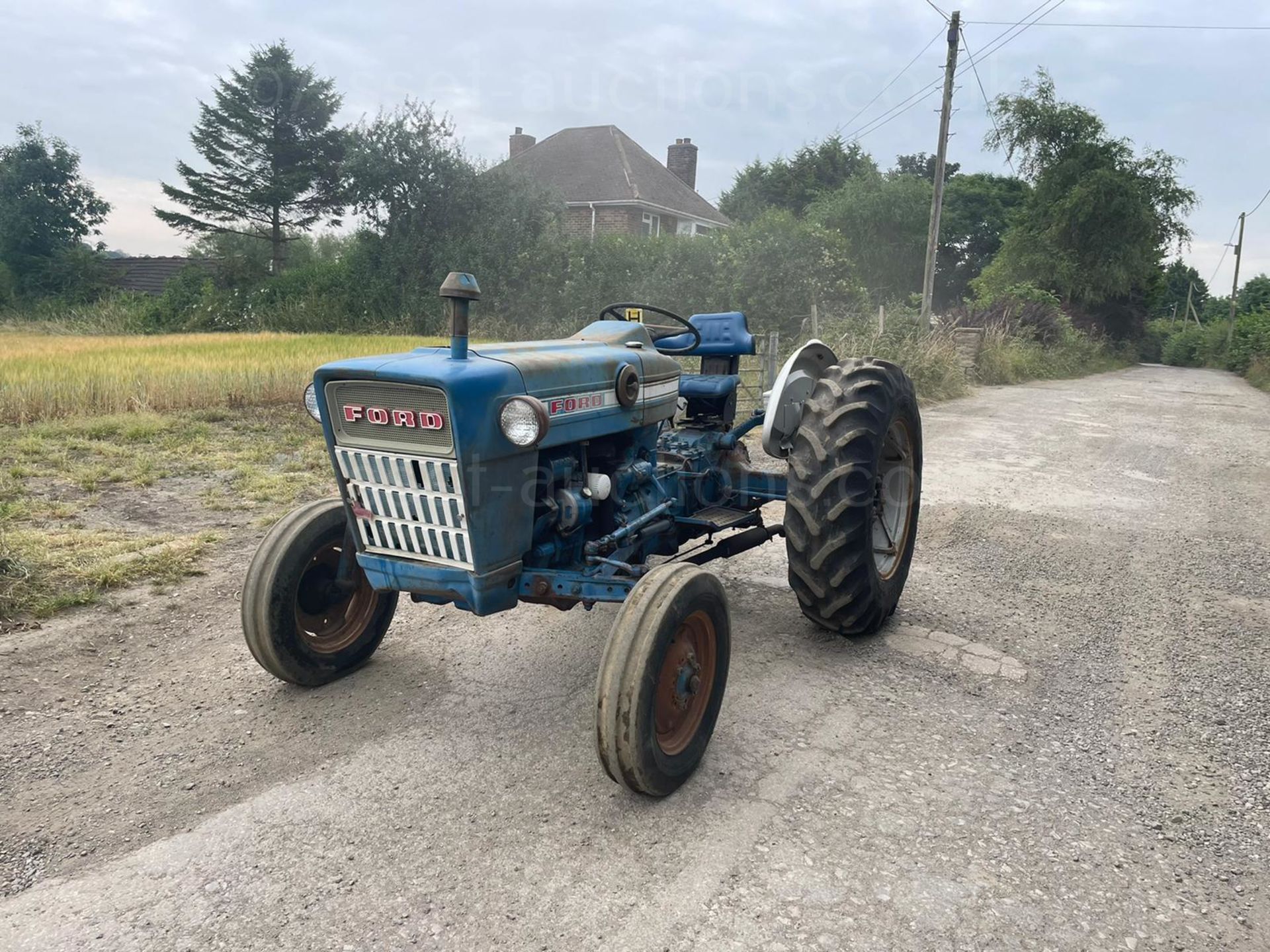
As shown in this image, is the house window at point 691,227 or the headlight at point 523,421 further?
the house window at point 691,227

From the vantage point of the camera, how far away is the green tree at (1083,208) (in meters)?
29.5

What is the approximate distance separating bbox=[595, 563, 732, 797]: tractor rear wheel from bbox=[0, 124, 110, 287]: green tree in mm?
37143

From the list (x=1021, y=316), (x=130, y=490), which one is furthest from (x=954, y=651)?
(x=1021, y=316)

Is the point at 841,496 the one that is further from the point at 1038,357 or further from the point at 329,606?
the point at 1038,357

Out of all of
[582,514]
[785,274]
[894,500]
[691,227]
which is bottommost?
[894,500]

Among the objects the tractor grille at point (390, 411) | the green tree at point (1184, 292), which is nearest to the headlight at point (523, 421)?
the tractor grille at point (390, 411)

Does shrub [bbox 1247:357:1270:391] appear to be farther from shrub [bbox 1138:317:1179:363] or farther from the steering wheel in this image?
the steering wheel

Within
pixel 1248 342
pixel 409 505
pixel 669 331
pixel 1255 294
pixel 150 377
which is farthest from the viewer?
pixel 1255 294

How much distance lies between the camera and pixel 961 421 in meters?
11.7

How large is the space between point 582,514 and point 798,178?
42.1 metres

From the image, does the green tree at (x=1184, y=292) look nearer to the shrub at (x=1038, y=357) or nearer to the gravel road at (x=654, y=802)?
the shrub at (x=1038, y=357)

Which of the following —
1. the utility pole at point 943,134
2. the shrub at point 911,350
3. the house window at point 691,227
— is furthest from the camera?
the house window at point 691,227

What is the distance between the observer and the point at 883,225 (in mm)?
36000

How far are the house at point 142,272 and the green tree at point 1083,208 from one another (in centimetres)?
3023
